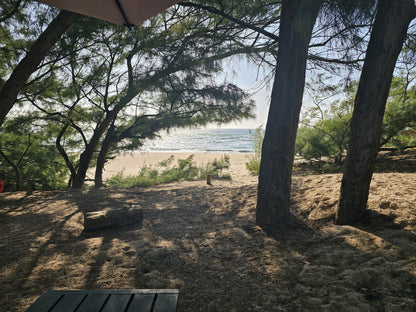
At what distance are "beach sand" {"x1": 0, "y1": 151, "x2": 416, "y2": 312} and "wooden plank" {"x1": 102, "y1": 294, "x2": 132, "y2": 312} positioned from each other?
0.62 meters

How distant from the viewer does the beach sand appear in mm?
1586

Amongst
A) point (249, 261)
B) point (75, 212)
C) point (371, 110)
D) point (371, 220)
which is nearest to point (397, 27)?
point (371, 110)

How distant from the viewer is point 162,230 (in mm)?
3072

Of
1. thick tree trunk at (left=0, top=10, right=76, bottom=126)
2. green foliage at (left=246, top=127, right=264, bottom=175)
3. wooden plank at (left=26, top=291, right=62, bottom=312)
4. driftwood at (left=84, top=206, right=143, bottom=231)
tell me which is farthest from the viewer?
green foliage at (left=246, top=127, right=264, bottom=175)

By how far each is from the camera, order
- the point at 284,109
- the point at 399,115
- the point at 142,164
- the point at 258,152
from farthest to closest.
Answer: the point at 142,164, the point at 258,152, the point at 399,115, the point at 284,109

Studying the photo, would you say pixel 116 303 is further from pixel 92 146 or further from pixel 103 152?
pixel 103 152

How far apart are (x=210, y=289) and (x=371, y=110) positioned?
2.30 metres

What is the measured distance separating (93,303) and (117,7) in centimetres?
261

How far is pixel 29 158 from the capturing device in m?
7.16

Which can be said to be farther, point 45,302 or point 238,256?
point 238,256

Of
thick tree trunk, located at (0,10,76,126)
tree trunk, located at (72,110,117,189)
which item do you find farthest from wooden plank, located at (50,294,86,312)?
tree trunk, located at (72,110,117,189)

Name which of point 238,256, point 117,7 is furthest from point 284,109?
point 117,7

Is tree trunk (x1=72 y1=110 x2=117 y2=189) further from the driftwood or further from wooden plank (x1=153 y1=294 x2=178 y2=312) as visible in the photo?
wooden plank (x1=153 y1=294 x2=178 y2=312)

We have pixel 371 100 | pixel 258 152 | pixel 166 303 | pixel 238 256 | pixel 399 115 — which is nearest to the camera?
pixel 166 303
